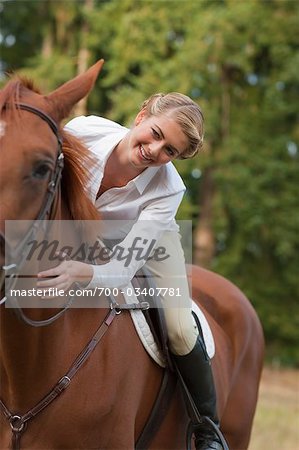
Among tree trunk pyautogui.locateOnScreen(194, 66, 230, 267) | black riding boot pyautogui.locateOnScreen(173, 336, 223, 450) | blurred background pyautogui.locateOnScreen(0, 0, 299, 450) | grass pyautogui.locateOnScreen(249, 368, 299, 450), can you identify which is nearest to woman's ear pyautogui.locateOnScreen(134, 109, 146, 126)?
black riding boot pyautogui.locateOnScreen(173, 336, 223, 450)

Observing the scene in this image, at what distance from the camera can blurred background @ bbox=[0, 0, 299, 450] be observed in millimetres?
16016

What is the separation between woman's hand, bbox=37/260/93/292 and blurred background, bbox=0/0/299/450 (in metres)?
13.0

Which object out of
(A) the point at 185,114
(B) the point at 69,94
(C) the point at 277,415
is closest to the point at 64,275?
(B) the point at 69,94

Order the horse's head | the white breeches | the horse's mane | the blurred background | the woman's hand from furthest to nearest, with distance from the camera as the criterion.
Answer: the blurred background, the white breeches, the horse's mane, the woman's hand, the horse's head

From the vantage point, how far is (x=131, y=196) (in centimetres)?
307

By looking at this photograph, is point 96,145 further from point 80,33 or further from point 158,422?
point 80,33

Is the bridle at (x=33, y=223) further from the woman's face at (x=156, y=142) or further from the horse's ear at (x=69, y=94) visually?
the woman's face at (x=156, y=142)

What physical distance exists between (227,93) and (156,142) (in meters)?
14.6

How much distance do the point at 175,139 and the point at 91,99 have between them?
15.9 metres

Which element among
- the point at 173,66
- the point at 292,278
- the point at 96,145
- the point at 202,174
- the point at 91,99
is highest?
the point at 96,145

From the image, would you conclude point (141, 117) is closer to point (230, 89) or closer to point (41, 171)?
point (41, 171)

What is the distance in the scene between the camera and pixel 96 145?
3068 millimetres

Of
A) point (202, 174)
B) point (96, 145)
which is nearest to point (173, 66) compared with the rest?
point (202, 174)

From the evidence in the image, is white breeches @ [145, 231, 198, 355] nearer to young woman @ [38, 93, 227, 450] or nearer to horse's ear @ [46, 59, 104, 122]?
young woman @ [38, 93, 227, 450]
